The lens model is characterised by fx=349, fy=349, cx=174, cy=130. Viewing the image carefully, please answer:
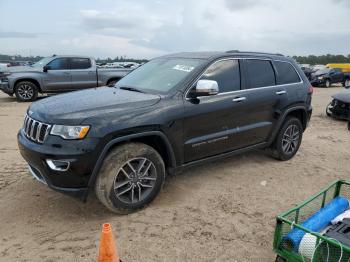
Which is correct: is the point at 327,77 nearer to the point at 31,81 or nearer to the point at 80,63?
the point at 80,63

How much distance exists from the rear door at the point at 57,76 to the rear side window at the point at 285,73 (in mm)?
9580

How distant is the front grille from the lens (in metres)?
3.56

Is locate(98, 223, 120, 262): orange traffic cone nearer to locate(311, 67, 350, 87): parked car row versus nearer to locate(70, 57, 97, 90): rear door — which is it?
locate(70, 57, 97, 90): rear door

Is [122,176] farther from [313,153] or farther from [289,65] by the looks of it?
[313,153]

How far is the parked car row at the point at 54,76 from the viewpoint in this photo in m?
12.7

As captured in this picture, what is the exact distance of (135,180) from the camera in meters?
3.86

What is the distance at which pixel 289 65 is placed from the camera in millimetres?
5863

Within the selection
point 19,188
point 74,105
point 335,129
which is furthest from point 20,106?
point 335,129

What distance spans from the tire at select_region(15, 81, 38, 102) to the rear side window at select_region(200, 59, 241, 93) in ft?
33.0

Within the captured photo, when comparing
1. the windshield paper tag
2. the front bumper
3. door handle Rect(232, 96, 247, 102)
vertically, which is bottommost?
the front bumper

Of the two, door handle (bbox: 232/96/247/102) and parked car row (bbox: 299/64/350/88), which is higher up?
door handle (bbox: 232/96/247/102)

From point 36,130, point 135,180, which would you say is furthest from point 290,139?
point 36,130

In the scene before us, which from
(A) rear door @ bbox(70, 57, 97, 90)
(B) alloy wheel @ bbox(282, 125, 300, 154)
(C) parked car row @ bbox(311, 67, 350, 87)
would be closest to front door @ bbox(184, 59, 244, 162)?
(B) alloy wheel @ bbox(282, 125, 300, 154)

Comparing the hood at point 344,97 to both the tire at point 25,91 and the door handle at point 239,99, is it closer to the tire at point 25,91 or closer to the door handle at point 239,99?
the door handle at point 239,99
